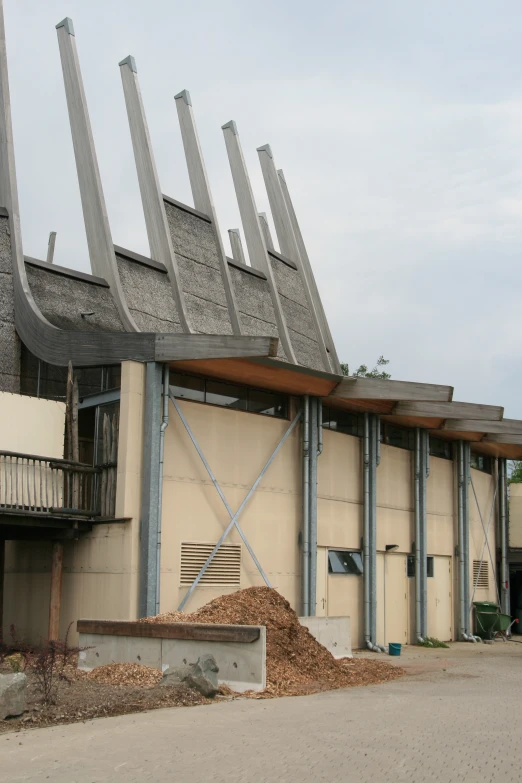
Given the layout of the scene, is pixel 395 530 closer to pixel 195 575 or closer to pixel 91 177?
pixel 195 575

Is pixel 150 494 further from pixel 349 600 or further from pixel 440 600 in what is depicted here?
pixel 440 600

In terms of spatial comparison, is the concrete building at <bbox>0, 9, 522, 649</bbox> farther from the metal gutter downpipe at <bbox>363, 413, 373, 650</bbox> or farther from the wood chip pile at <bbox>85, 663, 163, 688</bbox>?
the wood chip pile at <bbox>85, 663, 163, 688</bbox>

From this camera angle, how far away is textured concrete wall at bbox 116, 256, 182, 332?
24.6 metres

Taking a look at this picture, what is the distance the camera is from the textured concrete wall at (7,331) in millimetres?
20062

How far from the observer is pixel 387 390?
68.0ft

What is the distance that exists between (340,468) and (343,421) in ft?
3.90

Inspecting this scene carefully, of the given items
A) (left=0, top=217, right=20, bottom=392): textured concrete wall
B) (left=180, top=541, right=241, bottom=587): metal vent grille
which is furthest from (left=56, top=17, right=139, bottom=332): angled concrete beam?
(left=180, top=541, right=241, bottom=587): metal vent grille

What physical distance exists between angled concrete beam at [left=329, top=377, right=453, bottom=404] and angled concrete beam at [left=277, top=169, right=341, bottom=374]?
12825mm

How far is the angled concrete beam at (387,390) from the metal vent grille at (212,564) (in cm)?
429

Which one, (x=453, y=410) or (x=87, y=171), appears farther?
(x=87, y=171)

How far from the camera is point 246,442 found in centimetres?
2045

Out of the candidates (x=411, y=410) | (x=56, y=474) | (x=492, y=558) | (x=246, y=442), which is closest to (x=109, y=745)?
(x=56, y=474)

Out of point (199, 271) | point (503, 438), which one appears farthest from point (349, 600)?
point (199, 271)

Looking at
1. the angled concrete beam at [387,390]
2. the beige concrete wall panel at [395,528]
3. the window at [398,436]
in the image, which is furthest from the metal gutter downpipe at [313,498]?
the window at [398,436]
